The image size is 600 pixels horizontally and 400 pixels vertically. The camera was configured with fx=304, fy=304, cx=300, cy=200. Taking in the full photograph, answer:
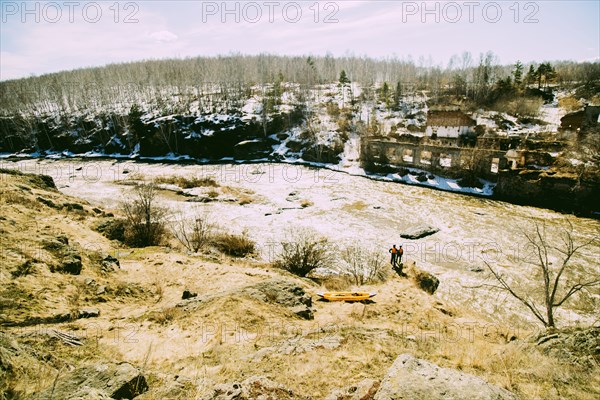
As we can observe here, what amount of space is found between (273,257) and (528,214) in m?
23.0

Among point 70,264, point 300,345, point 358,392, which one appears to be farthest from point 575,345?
point 70,264

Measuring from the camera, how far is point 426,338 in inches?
312

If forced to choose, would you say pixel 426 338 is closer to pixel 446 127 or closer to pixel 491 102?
pixel 446 127

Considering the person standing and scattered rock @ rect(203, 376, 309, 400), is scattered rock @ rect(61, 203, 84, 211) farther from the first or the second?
the person standing

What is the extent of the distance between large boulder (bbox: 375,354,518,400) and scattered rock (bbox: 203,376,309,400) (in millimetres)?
1555

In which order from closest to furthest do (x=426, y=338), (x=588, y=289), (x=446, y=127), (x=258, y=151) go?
(x=426, y=338)
(x=588, y=289)
(x=446, y=127)
(x=258, y=151)

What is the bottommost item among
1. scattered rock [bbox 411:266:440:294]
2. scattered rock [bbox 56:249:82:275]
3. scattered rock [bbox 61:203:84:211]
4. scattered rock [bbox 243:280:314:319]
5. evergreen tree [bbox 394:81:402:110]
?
scattered rock [bbox 411:266:440:294]

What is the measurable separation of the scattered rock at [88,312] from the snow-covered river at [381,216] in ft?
40.4

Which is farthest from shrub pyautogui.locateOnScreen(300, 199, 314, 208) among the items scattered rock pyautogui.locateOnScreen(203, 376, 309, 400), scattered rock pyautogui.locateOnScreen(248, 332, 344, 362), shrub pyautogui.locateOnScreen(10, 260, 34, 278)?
scattered rock pyautogui.locateOnScreen(203, 376, 309, 400)

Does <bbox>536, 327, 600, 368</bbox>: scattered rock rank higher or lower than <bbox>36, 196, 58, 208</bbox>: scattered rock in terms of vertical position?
lower

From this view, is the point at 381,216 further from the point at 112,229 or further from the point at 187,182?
the point at 187,182

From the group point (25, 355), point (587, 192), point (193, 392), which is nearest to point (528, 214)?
point (587, 192)

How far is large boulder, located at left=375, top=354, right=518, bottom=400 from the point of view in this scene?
4.25 m

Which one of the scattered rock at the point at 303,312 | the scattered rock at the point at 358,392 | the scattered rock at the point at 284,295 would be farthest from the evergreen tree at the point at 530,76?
the scattered rock at the point at 358,392
